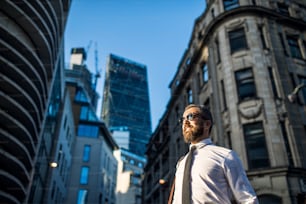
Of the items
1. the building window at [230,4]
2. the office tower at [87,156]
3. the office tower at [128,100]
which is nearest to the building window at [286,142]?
the building window at [230,4]

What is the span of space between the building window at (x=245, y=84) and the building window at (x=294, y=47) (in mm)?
4700

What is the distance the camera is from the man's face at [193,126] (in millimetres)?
3051

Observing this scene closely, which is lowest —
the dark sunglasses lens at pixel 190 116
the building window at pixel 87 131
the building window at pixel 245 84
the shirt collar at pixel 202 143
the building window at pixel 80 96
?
the shirt collar at pixel 202 143

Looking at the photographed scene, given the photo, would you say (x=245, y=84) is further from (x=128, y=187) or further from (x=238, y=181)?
(x=128, y=187)

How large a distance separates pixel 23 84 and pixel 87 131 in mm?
35070

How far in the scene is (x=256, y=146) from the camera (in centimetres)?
1666

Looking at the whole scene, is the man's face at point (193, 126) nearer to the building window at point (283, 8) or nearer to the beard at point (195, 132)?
the beard at point (195, 132)

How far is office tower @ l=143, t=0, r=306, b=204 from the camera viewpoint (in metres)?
15.7

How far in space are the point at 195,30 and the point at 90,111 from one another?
32.0 m

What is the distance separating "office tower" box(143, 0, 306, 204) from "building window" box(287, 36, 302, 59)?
0.08m

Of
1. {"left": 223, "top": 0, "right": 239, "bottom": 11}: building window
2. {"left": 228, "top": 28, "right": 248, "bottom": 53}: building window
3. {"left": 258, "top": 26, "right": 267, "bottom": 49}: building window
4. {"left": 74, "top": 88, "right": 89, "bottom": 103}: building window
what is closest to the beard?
{"left": 228, "top": 28, "right": 248, "bottom": 53}: building window

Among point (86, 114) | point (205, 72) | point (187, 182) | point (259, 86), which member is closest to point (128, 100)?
point (86, 114)

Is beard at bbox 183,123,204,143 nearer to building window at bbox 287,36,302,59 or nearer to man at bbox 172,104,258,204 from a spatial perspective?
man at bbox 172,104,258,204

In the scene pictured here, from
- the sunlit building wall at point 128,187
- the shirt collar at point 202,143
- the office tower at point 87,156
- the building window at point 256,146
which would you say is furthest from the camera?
the sunlit building wall at point 128,187
